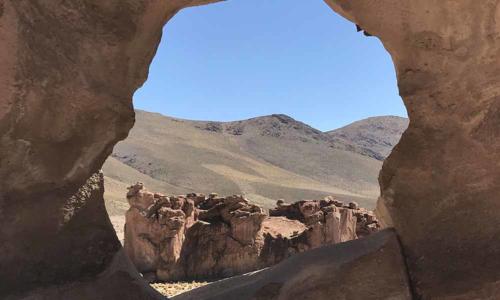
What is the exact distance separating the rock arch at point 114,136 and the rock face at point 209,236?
11024 mm

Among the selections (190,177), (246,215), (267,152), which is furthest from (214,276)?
(267,152)

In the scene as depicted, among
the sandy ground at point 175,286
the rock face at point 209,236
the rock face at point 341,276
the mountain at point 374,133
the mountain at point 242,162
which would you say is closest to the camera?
the rock face at point 341,276

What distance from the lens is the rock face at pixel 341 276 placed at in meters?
2.89

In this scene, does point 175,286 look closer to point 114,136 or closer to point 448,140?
point 114,136

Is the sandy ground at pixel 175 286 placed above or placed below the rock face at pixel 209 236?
below

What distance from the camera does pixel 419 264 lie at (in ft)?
9.66

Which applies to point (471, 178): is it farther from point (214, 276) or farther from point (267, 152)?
point (267, 152)

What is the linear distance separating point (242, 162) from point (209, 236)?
219 ft

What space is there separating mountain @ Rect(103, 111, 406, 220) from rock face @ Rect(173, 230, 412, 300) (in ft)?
103

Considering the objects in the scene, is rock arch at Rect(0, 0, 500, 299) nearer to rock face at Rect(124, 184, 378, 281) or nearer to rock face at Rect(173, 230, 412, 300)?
rock face at Rect(173, 230, 412, 300)

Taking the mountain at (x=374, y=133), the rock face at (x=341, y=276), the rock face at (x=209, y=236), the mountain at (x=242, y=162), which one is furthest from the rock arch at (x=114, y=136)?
the mountain at (x=374, y=133)

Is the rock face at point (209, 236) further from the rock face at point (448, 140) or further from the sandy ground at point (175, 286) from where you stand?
the rock face at point (448, 140)

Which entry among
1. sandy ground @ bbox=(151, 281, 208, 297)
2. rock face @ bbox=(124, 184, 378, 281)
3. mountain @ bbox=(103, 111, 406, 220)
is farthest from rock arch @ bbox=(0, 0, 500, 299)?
mountain @ bbox=(103, 111, 406, 220)

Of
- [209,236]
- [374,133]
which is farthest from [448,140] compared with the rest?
[374,133]
